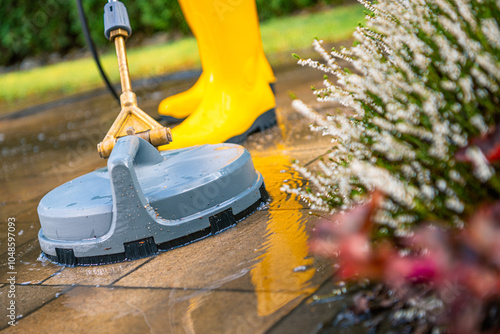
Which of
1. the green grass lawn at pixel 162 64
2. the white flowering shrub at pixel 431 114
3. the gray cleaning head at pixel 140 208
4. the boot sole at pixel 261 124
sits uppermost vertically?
the white flowering shrub at pixel 431 114

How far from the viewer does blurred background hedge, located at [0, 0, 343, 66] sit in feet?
42.9

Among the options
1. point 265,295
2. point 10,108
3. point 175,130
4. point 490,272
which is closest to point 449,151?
point 490,272

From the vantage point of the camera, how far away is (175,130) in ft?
8.27

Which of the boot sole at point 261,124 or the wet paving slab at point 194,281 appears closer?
the wet paving slab at point 194,281

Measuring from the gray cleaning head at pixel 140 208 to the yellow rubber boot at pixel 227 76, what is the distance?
73 centimetres

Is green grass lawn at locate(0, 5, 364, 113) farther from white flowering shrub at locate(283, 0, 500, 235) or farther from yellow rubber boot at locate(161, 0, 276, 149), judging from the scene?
white flowering shrub at locate(283, 0, 500, 235)

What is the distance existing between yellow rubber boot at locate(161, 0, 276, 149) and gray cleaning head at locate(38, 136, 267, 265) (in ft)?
2.39

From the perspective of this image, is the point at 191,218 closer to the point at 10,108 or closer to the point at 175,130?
the point at 175,130

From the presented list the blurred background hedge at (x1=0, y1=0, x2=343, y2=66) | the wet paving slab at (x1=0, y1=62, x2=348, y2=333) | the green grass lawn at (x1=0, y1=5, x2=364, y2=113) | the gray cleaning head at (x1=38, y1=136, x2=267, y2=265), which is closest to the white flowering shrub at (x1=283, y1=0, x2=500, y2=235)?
the wet paving slab at (x1=0, y1=62, x2=348, y2=333)

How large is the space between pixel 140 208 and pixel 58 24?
14.1m

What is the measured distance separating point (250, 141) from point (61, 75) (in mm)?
7859
